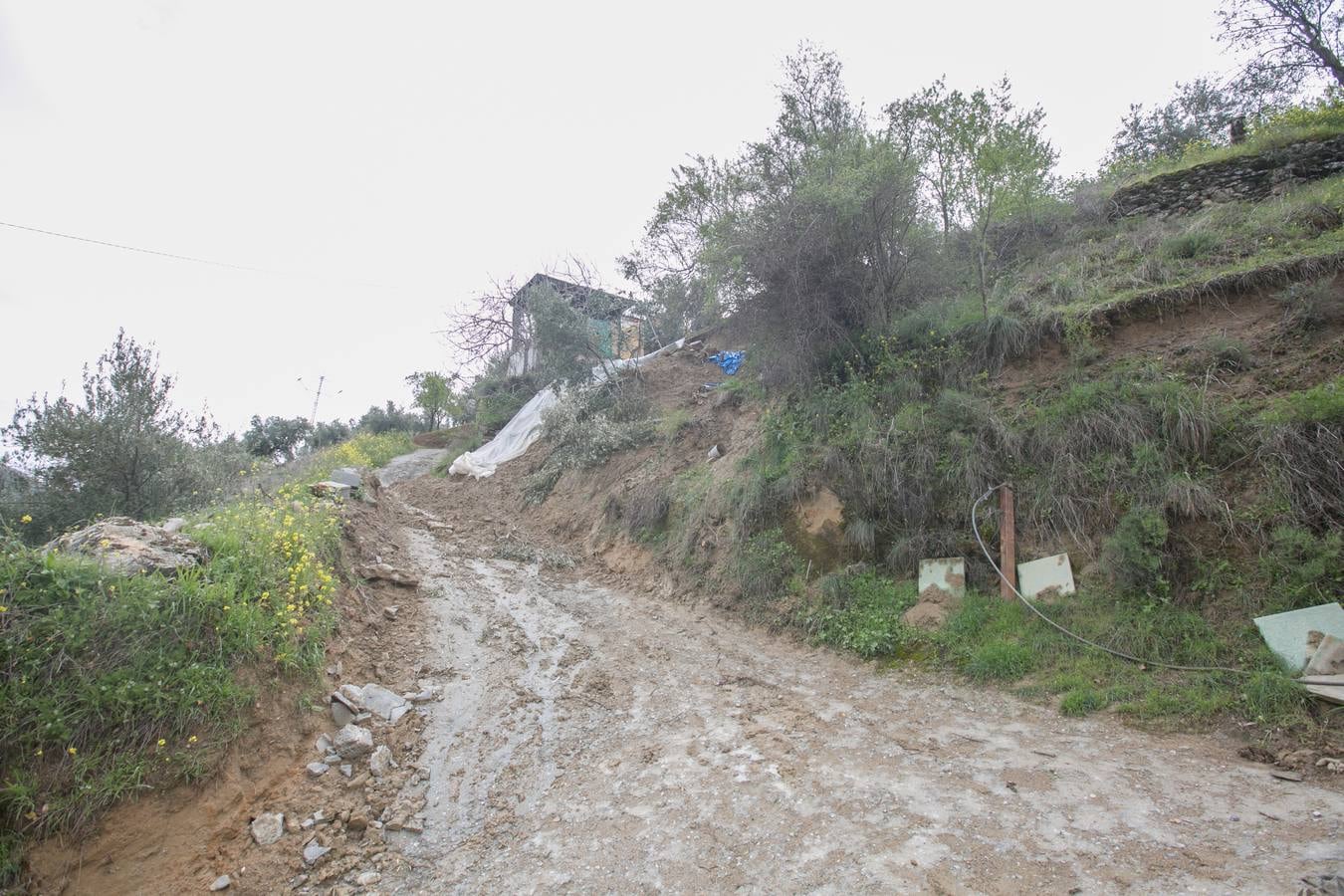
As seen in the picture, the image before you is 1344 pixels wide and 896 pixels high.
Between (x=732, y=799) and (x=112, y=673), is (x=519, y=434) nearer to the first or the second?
(x=112, y=673)

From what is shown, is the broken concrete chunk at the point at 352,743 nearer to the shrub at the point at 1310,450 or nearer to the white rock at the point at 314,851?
the white rock at the point at 314,851

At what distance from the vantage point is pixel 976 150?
8.27 meters

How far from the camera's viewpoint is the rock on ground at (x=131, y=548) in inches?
161

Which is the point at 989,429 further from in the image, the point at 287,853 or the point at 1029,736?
the point at 287,853

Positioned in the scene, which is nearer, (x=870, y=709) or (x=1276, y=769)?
(x=1276, y=769)

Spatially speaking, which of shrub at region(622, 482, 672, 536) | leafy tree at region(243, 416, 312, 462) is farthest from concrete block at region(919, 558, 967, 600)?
leafy tree at region(243, 416, 312, 462)

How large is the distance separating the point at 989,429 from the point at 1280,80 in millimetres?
10651

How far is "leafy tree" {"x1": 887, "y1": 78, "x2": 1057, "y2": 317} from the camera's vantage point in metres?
8.23

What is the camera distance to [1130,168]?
11891mm

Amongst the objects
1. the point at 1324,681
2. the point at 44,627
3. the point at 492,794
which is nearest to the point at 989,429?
the point at 1324,681

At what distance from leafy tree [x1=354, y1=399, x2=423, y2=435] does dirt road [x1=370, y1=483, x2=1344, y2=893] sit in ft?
84.8

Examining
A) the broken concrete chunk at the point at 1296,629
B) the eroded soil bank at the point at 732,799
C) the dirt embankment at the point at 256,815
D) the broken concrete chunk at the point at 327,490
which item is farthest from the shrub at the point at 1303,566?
the broken concrete chunk at the point at 327,490

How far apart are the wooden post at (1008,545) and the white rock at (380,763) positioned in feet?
17.3

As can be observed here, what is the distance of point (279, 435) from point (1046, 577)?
3241cm
